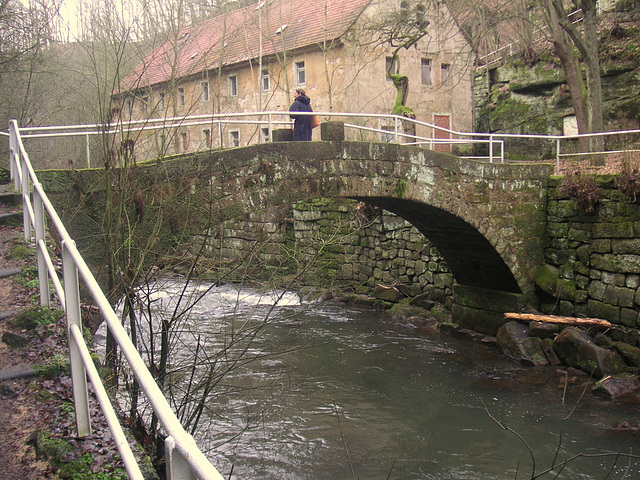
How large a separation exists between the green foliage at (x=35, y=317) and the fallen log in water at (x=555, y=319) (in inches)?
354

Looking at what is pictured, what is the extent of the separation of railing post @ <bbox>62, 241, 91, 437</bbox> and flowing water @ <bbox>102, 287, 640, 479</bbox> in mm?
2621

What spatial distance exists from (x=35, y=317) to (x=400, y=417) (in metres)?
5.83

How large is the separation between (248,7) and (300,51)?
2854 mm

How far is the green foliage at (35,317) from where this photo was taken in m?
2.89

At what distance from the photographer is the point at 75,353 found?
2.22 metres

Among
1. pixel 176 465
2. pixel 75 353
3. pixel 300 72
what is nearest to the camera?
pixel 176 465

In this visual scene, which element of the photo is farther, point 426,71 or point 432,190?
point 426,71

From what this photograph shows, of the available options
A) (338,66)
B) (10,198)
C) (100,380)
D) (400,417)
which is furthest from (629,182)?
(338,66)

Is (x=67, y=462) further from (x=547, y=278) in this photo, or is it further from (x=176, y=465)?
(x=547, y=278)

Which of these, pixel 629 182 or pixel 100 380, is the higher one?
pixel 629 182

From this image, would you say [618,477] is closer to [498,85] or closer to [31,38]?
[31,38]

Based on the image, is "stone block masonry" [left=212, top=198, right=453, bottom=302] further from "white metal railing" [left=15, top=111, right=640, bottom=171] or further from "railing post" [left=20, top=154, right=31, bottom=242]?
"railing post" [left=20, top=154, right=31, bottom=242]

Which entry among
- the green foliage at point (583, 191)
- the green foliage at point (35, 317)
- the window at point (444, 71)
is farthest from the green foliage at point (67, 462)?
the window at point (444, 71)

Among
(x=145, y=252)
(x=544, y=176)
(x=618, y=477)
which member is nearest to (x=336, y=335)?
(x=544, y=176)
